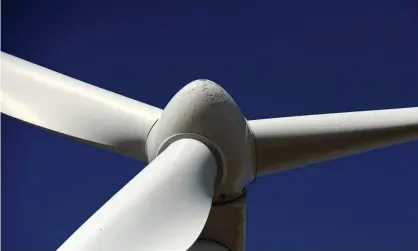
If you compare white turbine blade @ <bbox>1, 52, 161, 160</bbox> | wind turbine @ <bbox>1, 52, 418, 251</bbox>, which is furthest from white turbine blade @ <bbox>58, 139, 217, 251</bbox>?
white turbine blade @ <bbox>1, 52, 161, 160</bbox>

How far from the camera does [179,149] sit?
1.40 metres

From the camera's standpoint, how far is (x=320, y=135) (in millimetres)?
1706

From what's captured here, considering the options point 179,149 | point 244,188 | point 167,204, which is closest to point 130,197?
point 167,204

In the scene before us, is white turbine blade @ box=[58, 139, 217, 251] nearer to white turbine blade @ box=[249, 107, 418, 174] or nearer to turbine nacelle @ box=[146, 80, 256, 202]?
turbine nacelle @ box=[146, 80, 256, 202]

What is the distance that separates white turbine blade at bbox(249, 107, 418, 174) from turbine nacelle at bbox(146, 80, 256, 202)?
12 cm

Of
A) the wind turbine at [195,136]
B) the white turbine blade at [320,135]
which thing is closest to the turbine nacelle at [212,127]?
the wind turbine at [195,136]

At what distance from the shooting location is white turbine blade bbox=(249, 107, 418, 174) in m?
1.70

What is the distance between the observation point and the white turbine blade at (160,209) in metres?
0.98

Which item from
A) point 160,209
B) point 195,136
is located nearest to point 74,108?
point 195,136

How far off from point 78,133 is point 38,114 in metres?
0.16

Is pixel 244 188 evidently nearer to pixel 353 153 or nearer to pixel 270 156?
pixel 270 156

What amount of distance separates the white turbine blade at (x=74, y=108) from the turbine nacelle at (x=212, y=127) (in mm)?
122

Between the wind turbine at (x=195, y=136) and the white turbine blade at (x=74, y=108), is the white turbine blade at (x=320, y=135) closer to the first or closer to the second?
the wind turbine at (x=195, y=136)

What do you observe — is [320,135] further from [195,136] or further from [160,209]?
[160,209]
